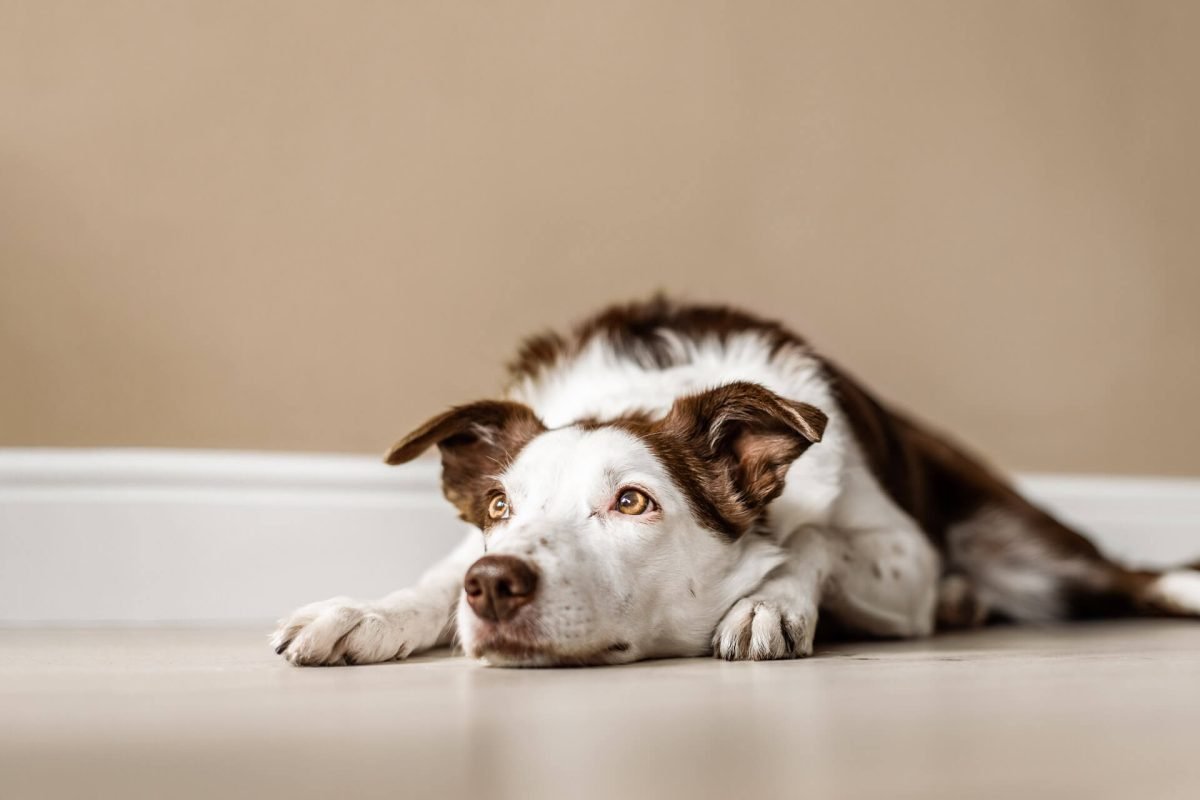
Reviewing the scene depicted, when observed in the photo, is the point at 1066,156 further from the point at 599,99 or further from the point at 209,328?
the point at 209,328

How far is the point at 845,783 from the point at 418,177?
2.48 metres

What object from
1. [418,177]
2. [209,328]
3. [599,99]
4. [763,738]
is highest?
[599,99]

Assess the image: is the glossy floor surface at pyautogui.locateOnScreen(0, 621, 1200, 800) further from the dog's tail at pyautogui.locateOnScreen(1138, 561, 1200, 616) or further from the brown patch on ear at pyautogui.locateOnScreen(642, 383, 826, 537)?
the dog's tail at pyautogui.locateOnScreen(1138, 561, 1200, 616)

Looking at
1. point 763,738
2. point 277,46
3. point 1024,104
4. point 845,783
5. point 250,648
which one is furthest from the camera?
point 1024,104

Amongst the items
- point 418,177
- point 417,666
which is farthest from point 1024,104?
point 417,666

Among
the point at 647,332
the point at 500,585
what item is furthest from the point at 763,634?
the point at 647,332

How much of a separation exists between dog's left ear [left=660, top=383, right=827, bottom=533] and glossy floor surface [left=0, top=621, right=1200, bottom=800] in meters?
0.32

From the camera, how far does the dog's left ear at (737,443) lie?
77.6 inches

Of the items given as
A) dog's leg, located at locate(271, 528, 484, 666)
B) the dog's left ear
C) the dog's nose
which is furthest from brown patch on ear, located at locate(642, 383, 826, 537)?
dog's leg, located at locate(271, 528, 484, 666)

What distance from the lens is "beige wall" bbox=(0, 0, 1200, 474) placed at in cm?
285

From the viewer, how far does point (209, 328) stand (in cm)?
292

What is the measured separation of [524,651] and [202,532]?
1480mm

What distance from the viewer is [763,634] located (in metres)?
1.82

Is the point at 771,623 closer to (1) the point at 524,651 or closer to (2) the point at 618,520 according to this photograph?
(2) the point at 618,520
